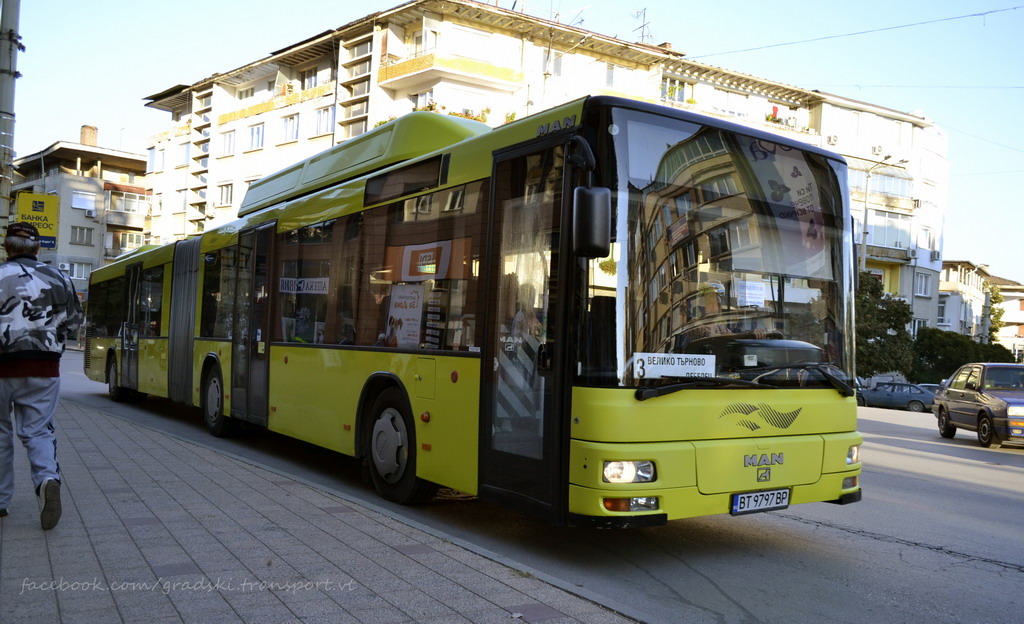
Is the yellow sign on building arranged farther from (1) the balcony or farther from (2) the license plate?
(1) the balcony

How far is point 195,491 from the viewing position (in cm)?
770

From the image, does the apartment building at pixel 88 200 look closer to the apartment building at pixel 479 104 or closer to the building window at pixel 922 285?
the apartment building at pixel 479 104

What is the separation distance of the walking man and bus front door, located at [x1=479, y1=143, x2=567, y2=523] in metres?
2.97

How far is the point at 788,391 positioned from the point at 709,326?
86 cm

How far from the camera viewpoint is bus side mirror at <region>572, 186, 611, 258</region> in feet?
18.2

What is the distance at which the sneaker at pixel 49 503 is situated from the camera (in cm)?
598

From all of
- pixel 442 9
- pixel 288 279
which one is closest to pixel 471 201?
pixel 288 279

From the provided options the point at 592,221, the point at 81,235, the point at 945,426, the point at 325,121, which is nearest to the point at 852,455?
the point at 592,221

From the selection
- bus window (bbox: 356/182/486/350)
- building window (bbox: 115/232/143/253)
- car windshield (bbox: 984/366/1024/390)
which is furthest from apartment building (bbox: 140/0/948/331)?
bus window (bbox: 356/182/486/350)

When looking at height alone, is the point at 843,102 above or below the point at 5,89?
above

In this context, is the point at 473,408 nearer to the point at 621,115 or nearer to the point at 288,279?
the point at 621,115

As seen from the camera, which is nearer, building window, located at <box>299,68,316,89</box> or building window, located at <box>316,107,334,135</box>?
building window, located at <box>316,107,334,135</box>

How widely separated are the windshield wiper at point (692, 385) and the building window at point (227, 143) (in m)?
59.0

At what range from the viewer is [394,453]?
802 cm
